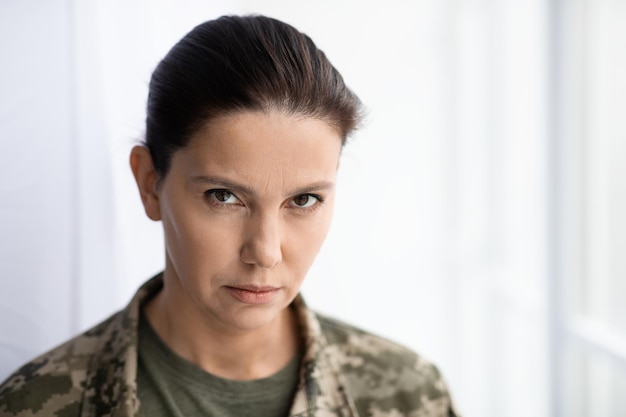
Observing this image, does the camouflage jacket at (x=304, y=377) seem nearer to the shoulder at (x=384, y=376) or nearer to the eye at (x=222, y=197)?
the shoulder at (x=384, y=376)

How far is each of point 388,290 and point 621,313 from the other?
0.85m

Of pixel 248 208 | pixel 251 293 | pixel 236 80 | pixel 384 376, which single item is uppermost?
pixel 236 80

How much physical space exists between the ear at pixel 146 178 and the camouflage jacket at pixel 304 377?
0.16m

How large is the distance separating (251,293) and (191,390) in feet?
0.65

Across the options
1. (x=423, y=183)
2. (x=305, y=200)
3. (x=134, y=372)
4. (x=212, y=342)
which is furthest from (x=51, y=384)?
(x=423, y=183)

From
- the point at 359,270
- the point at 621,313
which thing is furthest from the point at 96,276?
the point at 621,313

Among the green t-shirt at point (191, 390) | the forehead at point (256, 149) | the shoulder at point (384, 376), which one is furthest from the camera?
the shoulder at point (384, 376)

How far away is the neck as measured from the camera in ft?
3.46

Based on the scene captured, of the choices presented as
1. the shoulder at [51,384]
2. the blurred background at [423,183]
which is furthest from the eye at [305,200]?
the shoulder at [51,384]

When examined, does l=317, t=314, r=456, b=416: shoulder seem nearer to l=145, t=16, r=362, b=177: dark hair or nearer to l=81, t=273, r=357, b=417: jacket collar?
l=81, t=273, r=357, b=417: jacket collar

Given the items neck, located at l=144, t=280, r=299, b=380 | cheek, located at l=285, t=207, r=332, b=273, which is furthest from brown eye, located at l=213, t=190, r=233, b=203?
neck, located at l=144, t=280, r=299, b=380

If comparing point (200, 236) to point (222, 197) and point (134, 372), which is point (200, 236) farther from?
point (134, 372)

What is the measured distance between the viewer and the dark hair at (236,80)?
0.92m

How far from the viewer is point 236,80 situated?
0.91 metres
